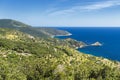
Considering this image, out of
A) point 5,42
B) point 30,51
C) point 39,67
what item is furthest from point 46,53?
point 39,67

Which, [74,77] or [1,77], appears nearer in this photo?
[1,77]

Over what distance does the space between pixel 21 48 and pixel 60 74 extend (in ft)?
451

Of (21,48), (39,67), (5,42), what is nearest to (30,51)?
(21,48)

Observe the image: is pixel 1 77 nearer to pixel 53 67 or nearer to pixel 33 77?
pixel 33 77

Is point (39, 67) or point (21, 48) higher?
point (39, 67)

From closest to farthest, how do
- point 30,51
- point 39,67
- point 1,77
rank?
point 1,77 < point 39,67 < point 30,51

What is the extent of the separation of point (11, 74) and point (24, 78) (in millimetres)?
3288

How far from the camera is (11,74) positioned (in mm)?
56844

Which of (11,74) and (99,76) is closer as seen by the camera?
(11,74)

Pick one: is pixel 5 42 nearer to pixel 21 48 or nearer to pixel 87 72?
pixel 21 48

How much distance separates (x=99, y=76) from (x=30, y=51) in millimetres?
132411

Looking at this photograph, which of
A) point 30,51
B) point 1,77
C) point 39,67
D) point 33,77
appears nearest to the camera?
point 1,77

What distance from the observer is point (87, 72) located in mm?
65312

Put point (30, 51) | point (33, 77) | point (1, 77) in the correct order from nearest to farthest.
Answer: point (1, 77) → point (33, 77) → point (30, 51)
